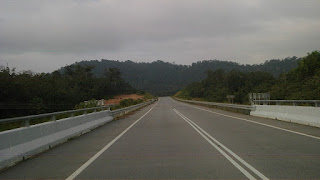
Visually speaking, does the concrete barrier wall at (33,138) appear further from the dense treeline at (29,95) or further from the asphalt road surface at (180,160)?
the dense treeline at (29,95)

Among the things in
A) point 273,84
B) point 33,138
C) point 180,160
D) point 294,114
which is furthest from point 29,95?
point 273,84

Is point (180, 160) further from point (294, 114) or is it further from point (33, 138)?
point (294, 114)

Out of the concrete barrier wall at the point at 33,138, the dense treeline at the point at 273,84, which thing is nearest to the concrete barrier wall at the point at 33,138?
the concrete barrier wall at the point at 33,138

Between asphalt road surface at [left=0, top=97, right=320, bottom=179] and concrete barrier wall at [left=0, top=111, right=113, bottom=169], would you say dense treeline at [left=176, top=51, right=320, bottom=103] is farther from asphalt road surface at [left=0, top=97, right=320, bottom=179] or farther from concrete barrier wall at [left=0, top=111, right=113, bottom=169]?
concrete barrier wall at [left=0, top=111, right=113, bottom=169]

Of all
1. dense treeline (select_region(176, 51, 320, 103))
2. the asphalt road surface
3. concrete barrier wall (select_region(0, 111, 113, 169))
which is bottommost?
the asphalt road surface

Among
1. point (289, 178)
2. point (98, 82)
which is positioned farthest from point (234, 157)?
point (98, 82)

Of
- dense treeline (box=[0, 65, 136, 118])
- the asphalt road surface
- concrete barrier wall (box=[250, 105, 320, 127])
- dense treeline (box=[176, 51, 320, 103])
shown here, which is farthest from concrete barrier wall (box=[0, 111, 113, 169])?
dense treeline (box=[176, 51, 320, 103])

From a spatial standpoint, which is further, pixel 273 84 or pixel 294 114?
pixel 273 84

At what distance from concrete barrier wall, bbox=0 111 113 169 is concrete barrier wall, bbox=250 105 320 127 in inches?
459

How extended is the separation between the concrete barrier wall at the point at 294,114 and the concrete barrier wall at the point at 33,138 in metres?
11.6

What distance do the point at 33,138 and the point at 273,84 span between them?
87129mm

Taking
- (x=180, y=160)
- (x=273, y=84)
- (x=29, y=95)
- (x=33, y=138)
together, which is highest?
(x=273, y=84)

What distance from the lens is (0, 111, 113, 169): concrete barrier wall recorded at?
8750 millimetres

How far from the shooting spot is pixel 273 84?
9081 cm
